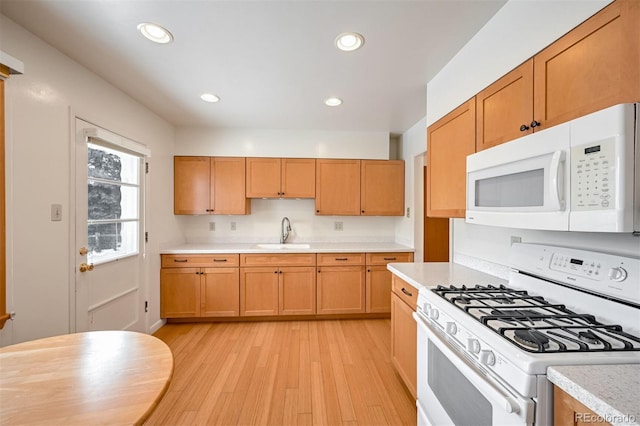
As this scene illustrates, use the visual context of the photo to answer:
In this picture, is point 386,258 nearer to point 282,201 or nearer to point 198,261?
point 282,201

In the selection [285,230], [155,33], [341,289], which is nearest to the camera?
[155,33]

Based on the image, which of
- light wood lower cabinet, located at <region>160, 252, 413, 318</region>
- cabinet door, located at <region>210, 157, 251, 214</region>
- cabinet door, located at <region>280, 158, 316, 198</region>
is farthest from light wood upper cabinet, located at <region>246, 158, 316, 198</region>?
light wood lower cabinet, located at <region>160, 252, 413, 318</region>

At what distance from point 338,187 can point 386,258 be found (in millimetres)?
1093

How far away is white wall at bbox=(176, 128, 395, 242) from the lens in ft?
11.0

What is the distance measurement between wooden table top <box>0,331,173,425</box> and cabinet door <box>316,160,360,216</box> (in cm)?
255

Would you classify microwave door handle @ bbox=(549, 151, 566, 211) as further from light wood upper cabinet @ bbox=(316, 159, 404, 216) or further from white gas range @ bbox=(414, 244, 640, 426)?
light wood upper cabinet @ bbox=(316, 159, 404, 216)

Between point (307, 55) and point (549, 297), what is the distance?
6.33 feet

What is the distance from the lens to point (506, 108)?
1.31 metres

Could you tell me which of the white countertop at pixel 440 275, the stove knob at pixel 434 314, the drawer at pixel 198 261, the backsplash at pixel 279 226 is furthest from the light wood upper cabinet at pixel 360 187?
the stove knob at pixel 434 314

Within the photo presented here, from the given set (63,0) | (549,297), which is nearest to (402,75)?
(549,297)

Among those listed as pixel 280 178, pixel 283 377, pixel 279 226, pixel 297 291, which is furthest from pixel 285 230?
pixel 283 377

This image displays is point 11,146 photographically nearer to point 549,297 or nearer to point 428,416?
point 428,416

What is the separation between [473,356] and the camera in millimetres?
969

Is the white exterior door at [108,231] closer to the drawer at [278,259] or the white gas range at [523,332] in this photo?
the drawer at [278,259]
